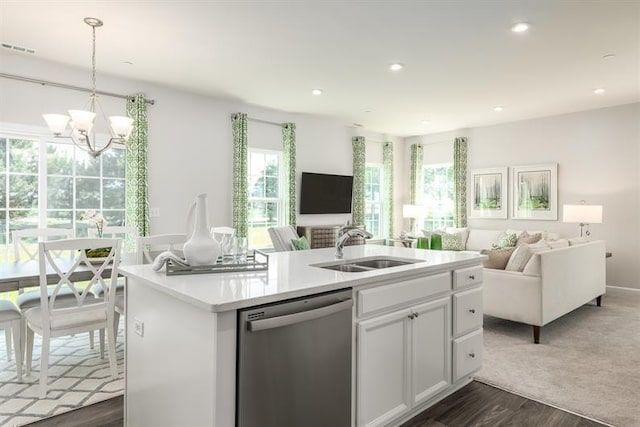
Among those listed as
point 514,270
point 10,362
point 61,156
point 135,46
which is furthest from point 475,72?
point 10,362

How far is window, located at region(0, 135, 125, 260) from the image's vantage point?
162 inches

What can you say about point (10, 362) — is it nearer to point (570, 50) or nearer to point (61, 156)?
point (61, 156)

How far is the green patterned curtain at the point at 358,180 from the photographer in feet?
25.1

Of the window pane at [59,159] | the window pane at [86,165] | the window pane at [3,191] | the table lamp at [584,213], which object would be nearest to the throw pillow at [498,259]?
the table lamp at [584,213]

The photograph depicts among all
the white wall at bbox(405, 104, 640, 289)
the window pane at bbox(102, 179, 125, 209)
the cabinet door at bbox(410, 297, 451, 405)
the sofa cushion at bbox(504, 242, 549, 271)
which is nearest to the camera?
the cabinet door at bbox(410, 297, 451, 405)

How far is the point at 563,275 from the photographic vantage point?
4.04 m

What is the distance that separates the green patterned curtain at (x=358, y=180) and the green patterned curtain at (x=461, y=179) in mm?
1852

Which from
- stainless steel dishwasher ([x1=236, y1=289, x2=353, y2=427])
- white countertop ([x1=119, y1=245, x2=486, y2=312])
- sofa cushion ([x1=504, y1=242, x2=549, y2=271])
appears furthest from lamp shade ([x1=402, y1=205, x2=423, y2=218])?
stainless steel dishwasher ([x1=236, y1=289, x2=353, y2=427])

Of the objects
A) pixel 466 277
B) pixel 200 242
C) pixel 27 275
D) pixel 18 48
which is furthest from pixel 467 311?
pixel 18 48

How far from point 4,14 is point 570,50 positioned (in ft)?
16.5

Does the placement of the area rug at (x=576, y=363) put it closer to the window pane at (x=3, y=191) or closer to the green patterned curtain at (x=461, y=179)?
the green patterned curtain at (x=461, y=179)

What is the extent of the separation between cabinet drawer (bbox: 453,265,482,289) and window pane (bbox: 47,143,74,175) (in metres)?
4.37

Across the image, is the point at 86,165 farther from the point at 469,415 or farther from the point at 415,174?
the point at 415,174

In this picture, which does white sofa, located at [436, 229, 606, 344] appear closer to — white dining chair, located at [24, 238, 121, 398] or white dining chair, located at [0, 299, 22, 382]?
white dining chair, located at [24, 238, 121, 398]
